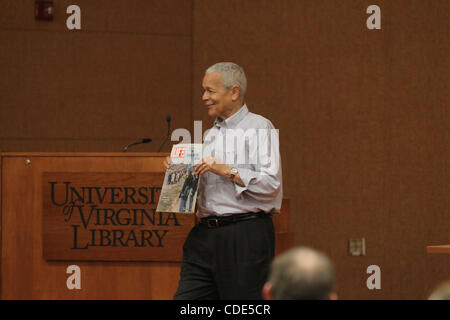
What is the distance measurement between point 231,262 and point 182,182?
43 cm

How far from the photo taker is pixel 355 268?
521cm

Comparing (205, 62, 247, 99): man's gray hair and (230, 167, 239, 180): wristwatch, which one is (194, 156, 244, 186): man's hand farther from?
(205, 62, 247, 99): man's gray hair

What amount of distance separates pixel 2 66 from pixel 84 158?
1.93 metres

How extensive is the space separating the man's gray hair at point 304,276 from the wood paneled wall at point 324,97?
3.98m

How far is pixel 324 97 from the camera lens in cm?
523

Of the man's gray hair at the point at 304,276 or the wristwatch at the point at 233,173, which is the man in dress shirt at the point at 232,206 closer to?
the wristwatch at the point at 233,173

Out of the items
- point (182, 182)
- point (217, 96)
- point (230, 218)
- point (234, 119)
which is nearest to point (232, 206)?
point (230, 218)

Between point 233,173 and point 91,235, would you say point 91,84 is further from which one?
point 233,173

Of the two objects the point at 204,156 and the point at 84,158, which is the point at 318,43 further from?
the point at 204,156

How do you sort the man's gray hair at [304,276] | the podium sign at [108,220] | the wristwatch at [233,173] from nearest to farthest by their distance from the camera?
the man's gray hair at [304,276]
the wristwatch at [233,173]
the podium sign at [108,220]

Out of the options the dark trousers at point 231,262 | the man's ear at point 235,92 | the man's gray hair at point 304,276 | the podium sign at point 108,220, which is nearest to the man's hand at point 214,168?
the dark trousers at point 231,262

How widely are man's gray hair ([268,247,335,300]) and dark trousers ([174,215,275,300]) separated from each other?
1405 mm

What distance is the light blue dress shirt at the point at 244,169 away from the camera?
2643 mm
